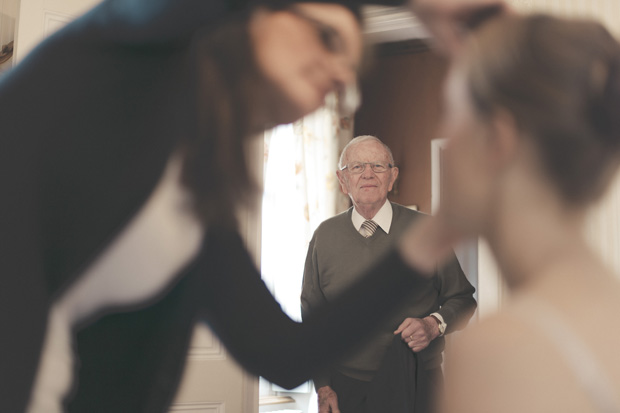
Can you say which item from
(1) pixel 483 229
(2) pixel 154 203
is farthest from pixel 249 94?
(1) pixel 483 229

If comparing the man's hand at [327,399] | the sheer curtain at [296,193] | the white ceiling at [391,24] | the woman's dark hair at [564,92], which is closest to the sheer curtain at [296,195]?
the sheer curtain at [296,193]

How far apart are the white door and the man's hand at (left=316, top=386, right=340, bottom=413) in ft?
0.47

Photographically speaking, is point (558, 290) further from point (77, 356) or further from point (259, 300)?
point (77, 356)

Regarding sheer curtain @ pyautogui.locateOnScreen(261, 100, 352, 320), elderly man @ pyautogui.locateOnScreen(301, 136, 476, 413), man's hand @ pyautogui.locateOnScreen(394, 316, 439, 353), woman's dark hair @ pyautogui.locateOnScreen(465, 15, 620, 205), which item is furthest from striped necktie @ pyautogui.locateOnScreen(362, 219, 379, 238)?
sheer curtain @ pyautogui.locateOnScreen(261, 100, 352, 320)

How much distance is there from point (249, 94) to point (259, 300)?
0.31 meters

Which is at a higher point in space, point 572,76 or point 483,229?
point 572,76

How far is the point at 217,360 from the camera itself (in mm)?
1102

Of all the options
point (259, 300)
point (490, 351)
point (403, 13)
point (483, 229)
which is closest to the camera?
point (490, 351)

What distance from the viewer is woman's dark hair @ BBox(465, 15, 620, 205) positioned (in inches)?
24.0

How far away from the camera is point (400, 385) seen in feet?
3.55

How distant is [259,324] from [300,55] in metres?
0.40

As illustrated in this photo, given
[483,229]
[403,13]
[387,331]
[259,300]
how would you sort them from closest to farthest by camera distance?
[483,229] → [403,13] → [259,300] → [387,331]

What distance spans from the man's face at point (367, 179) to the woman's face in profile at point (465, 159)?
0.84ft

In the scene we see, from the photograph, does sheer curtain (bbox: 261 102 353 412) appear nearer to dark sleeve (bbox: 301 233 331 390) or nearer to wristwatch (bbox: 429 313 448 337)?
dark sleeve (bbox: 301 233 331 390)
